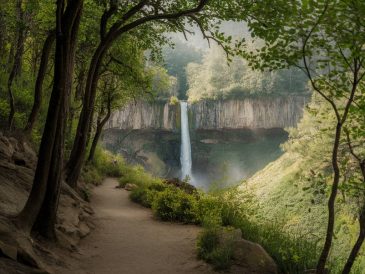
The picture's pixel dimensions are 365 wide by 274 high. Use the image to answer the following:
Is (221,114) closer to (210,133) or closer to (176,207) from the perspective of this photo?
(210,133)

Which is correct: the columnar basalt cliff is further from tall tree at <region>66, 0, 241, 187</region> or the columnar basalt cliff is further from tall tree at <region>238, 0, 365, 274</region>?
tall tree at <region>238, 0, 365, 274</region>

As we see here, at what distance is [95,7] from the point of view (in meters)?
10.7

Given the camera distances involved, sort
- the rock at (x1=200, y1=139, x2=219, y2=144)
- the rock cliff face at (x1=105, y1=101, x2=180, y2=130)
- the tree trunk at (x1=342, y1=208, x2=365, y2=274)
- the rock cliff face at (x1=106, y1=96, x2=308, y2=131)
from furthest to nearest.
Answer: the rock at (x1=200, y1=139, x2=219, y2=144)
the rock cliff face at (x1=106, y1=96, x2=308, y2=131)
the rock cliff face at (x1=105, y1=101, x2=180, y2=130)
the tree trunk at (x1=342, y1=208, x2=365, y2=274)

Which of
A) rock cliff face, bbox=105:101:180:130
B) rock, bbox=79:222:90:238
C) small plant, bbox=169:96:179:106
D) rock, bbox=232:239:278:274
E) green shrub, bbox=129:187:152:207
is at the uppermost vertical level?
small plant, bbox=169:96:179:106

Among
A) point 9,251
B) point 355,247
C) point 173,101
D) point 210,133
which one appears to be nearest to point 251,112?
point 210,133

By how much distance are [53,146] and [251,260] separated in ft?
12.0

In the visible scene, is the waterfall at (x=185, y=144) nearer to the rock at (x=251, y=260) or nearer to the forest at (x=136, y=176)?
the forest at (x=136, y=176)

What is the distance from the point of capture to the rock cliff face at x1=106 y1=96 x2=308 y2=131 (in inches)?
2037

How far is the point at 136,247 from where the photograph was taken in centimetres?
767

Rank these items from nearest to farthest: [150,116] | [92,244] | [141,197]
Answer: [92,244] < [141,197] < [150,116]

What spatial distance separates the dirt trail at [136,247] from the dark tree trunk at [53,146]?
973 millimetres

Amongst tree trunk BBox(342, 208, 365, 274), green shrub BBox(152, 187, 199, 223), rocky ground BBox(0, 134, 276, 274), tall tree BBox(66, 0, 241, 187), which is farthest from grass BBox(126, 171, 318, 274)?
tall tree BBox(66, 0, 241, 187)

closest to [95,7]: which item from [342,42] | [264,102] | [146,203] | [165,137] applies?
[146,203]

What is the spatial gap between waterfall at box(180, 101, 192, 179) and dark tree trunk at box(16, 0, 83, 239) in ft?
139
